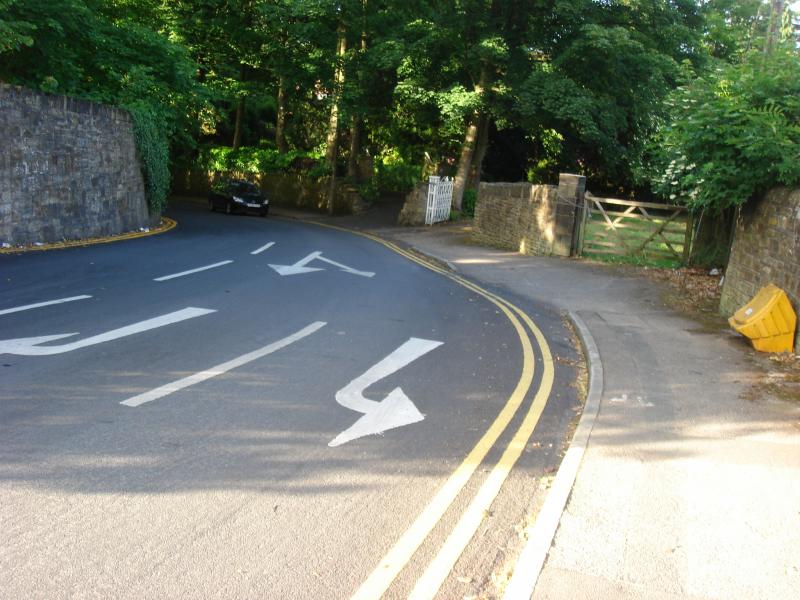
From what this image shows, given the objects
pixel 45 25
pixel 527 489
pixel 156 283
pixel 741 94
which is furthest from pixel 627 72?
pixel 527 489

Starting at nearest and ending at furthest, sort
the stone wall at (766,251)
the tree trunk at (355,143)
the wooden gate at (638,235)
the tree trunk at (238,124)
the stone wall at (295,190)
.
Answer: the stone wall at (766,251), the wooden gate at (638,235), the tree trunk at (355,143), the stone wall at (295,190), the tree trunk at (238,124)

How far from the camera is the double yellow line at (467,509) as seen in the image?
3959 millimetres

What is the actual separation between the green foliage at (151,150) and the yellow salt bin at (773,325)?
1932 cm

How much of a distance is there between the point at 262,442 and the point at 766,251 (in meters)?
9.02

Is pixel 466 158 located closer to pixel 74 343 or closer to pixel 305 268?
pixel 305 268

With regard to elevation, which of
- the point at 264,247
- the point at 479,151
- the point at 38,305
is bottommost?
the point at 264,247

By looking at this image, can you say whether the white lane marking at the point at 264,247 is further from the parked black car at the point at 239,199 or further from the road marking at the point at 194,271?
the parked black car at the point at 239,199

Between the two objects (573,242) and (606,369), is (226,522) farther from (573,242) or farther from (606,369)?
(573,242)

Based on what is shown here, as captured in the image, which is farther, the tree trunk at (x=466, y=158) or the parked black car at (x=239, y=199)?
the parked black car at (x=239, y=199)

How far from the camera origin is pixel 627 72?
29.1 metres

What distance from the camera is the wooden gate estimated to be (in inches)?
757

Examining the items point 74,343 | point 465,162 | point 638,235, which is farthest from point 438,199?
point 74,343

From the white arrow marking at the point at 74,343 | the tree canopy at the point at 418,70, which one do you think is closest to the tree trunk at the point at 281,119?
the tree canopy at the point at 418,70

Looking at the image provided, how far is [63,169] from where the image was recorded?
1889cm
